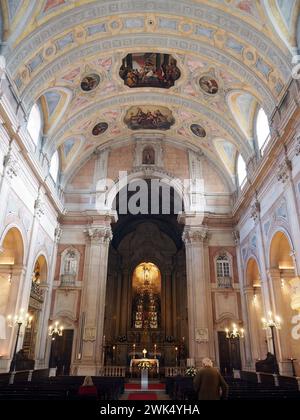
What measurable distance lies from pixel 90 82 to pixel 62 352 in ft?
45.6

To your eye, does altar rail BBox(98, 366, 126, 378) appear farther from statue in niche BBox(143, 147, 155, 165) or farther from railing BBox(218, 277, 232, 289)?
statue in niche BBox(143, 147, 155, 165)

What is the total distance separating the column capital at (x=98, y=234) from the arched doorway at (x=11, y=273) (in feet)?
18.9

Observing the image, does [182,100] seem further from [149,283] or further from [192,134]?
[149,283]

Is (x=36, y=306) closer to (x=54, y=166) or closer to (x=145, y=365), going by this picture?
(x=54, y=166)

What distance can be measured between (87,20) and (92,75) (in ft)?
10.2

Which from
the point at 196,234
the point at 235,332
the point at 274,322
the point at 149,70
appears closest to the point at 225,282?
the point at 235,332

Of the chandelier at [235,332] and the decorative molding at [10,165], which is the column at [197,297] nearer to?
the chandelier at [235,332]

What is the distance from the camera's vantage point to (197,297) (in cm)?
1877

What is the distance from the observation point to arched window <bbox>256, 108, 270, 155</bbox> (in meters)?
15.7

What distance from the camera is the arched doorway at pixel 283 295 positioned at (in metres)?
12.9

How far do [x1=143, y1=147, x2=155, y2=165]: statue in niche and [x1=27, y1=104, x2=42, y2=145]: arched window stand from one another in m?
7.54

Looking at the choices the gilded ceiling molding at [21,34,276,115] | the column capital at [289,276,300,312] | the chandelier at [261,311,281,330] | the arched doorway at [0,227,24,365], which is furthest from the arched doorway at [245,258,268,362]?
the arched doorway at [0,227,24,365]
